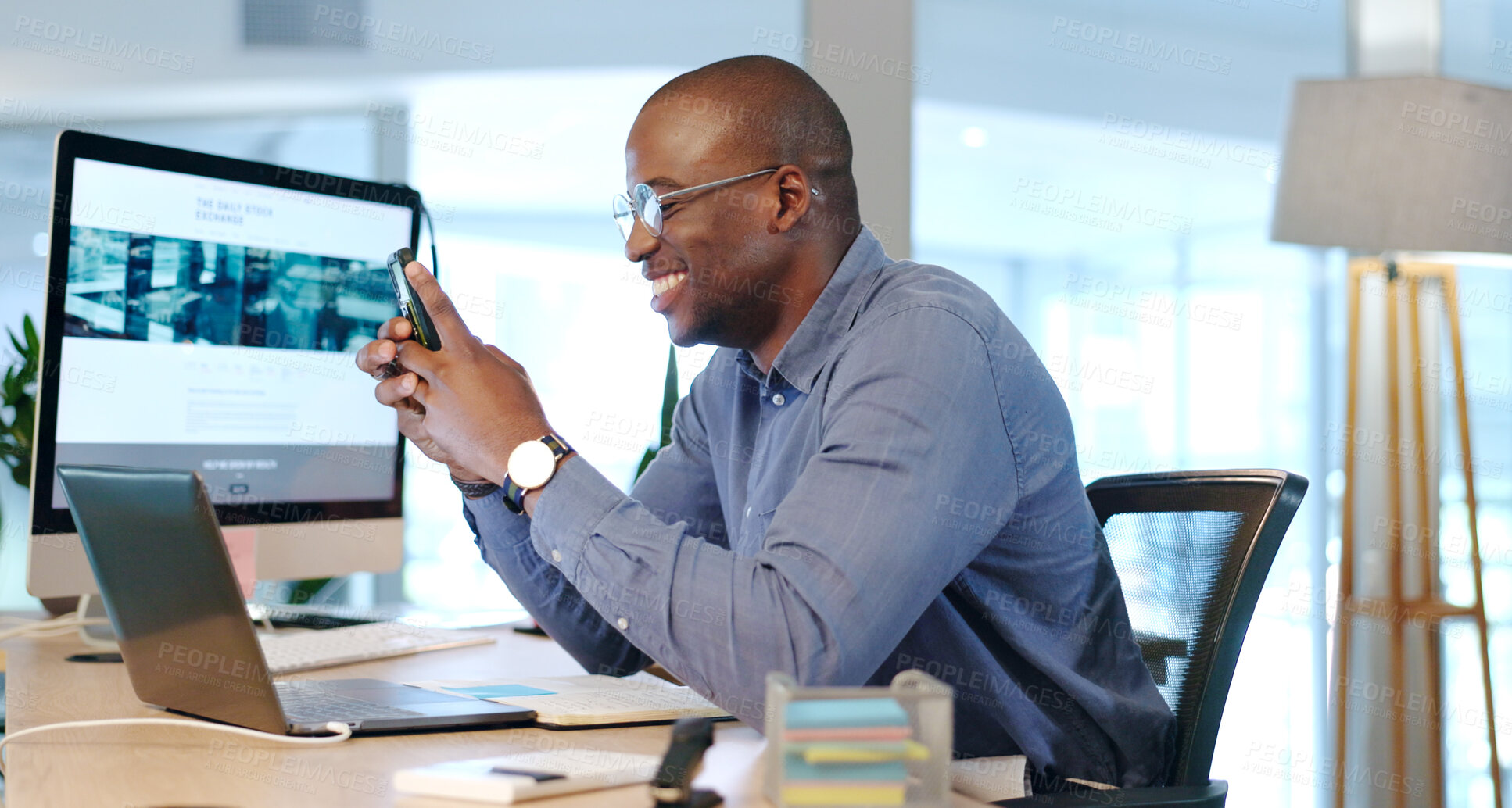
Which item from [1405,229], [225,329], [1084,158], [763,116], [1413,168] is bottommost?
[225,329]

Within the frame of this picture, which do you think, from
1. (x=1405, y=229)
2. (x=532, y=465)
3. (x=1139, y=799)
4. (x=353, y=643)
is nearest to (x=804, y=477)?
(x=532, y=465)

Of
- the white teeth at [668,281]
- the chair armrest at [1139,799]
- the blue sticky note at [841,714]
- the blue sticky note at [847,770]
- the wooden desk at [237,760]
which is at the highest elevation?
the white teeth at [668,281]

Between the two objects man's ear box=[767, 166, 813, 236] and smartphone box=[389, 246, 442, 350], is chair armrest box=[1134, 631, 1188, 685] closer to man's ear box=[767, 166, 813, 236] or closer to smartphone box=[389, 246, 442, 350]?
man's ear box=[767, 166, 813, 236]

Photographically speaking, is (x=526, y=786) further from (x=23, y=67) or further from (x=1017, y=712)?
(x=23, y=67)

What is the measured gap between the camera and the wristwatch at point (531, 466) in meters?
1.10

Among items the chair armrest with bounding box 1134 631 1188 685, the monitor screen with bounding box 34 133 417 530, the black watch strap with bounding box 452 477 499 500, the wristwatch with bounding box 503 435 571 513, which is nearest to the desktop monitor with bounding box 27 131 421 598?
the monitor screen with bounding box 34 133 417 530

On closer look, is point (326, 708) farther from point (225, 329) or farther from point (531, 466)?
point (225, 329)

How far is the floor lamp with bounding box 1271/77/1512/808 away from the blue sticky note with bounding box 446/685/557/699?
84.6 inches

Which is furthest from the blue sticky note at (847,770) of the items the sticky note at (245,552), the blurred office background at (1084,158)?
the blurred office background at (1084,158)

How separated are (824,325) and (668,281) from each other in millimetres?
195

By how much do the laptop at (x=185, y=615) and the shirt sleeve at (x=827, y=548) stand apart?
0.63ft

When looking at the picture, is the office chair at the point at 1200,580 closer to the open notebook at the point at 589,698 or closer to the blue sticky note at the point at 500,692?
the open notebook at the point at 589,698

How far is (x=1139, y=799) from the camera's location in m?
1.02

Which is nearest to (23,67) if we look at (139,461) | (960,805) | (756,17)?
(756,17)
